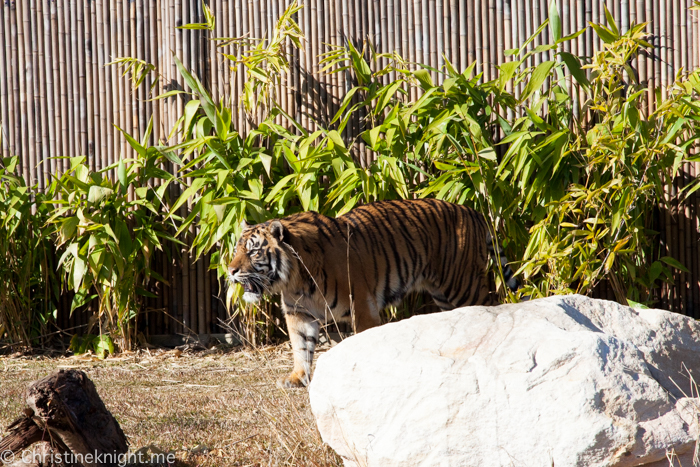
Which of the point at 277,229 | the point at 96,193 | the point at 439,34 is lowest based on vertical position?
the point at 277,229

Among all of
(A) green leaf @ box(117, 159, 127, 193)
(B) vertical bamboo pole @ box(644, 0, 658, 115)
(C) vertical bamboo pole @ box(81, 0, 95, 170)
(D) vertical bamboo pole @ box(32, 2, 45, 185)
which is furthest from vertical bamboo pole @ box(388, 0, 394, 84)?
(D) vertical bamboo pole @ box(32, 2, 45, 185)

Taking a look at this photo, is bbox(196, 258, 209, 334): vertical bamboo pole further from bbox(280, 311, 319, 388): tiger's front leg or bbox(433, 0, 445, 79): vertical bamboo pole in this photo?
bbox(433, 0, 445, 79): vertical bamboo pole

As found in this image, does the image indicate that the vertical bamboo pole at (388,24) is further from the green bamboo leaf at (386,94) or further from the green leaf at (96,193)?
the green leaf at (96,193)

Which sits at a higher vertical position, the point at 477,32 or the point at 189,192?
the point at 477,32

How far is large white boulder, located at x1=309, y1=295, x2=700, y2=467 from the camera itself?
1.82m

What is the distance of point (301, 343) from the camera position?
3891 millimetres

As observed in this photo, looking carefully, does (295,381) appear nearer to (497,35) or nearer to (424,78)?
(424,78)

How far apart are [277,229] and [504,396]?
210cm

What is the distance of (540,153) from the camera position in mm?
4254

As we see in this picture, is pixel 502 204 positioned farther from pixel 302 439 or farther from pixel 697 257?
pixel 302 439

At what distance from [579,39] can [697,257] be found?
1763 millimetres

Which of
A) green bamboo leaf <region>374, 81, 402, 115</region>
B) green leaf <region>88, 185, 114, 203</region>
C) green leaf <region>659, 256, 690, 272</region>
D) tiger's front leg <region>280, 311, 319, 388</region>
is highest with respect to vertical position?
green bamboo leaf <region>374, 81, 402, 115</region>

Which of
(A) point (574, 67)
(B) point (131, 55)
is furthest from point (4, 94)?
(A) point (574, 67)

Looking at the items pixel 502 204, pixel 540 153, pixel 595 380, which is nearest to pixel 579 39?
pixel 540 153
